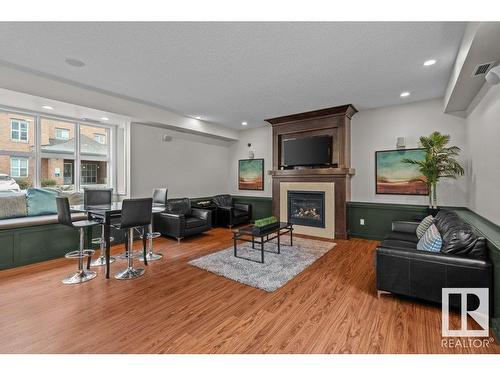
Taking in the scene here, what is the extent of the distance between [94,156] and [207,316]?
4.44 meters

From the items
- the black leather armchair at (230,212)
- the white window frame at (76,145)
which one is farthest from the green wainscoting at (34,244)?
the black leather armchair at (230,212)

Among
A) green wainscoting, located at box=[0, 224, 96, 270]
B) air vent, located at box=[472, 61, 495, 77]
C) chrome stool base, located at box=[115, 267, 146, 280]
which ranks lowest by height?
chrome stool base, located at box=[115, 267, 146, 280]

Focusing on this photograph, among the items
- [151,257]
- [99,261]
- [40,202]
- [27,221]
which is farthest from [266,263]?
[40,202]

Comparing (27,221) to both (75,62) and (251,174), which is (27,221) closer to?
(75,62)

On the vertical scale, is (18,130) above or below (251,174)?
above

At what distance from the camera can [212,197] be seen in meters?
6.68

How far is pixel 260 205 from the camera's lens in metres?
6.56

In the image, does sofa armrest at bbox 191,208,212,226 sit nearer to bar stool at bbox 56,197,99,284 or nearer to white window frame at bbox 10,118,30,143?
bar stool at bbox 56,197,99,284

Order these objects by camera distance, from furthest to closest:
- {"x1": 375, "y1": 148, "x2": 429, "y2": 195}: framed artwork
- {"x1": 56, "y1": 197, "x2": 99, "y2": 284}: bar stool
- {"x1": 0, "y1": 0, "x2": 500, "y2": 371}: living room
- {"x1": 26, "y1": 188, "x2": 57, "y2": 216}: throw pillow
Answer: {"x1": 375, "y1": 148, "x2": 429, "y2": 195}: framed artwork → {"x1": 26, "y1": 188, "x2": 57, "y2": 216}: throw pillow → {"x1": 56, "y1": 197, "x2": 99, "y2": 284}: bar stool → {"x1": 0, "y1": 0, "x2": 500, "y2": 371}: living room

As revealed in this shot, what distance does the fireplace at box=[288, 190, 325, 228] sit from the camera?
520 centimetres

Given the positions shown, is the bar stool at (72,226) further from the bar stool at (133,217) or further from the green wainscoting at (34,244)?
the green wainscoting at (34,244)

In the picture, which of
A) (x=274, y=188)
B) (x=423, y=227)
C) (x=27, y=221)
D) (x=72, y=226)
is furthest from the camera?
(x=274, y=188)

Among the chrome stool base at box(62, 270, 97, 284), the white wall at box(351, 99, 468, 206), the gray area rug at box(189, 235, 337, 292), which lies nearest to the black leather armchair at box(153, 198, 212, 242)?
the gray area rug at box(189, 235, 337, 292)

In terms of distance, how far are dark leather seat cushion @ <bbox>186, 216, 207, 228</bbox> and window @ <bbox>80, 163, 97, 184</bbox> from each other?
2168 mm
